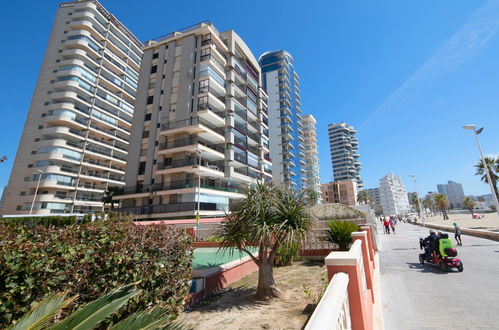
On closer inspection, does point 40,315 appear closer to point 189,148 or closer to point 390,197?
point 189,148

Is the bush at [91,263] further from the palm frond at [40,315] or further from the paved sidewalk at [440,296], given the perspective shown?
the paved sidewalk at [440,296]

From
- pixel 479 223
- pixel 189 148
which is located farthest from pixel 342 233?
pixel 479 223

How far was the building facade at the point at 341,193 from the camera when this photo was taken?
344ft

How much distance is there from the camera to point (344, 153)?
425 feet

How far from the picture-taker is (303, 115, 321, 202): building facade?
8669cm

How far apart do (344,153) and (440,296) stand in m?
133

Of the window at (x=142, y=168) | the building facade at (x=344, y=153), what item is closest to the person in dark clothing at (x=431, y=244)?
the window at (x=142, y=168)

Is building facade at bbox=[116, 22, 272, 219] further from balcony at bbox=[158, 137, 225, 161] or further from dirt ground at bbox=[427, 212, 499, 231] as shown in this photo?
dirt ground at bbox=[427, 212, 499, 231]

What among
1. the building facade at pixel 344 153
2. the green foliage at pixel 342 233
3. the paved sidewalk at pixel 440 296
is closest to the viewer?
the paved sidewalk at pixel 440 296

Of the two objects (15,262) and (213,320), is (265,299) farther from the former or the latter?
(15,262)

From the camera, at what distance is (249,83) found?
4591cm

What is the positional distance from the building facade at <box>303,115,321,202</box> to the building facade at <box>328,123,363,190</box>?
42.4m

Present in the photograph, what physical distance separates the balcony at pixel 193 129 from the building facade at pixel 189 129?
0.13 m

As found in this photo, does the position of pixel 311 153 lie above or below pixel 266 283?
above
